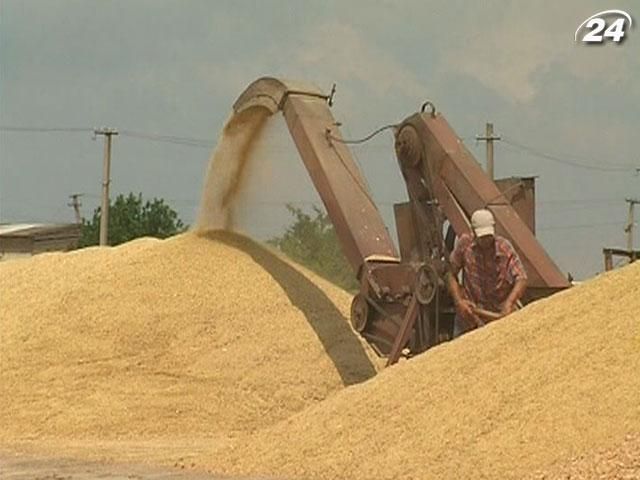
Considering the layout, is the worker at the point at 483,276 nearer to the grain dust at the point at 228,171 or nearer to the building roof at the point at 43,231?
the grain dust at the point at 228,171

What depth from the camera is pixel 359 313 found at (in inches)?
493

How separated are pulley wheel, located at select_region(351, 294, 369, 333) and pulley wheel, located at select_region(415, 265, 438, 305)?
1291 millimetres

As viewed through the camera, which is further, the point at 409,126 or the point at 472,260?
the point at 409,126

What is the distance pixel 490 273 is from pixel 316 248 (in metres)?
4.82

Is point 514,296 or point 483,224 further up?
point 483,224

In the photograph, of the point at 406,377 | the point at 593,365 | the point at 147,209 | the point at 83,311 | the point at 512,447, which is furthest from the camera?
the point at 147,209

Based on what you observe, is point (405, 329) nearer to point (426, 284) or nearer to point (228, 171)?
point (426, 284)

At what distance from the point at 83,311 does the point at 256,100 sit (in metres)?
3.17

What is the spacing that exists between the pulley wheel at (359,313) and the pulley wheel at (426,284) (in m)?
1.29

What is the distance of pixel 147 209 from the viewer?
4431 cm

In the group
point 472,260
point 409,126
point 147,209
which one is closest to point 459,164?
point 409,126

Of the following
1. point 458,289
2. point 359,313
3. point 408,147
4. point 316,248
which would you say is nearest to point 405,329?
point 458,289

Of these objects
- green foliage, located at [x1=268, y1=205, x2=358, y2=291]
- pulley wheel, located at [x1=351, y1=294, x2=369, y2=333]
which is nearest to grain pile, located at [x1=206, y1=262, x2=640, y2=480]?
pulley wheel, located at [x1=351, y1=294, x2=369, y2=333]

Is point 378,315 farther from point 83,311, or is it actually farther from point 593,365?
point 593,365
